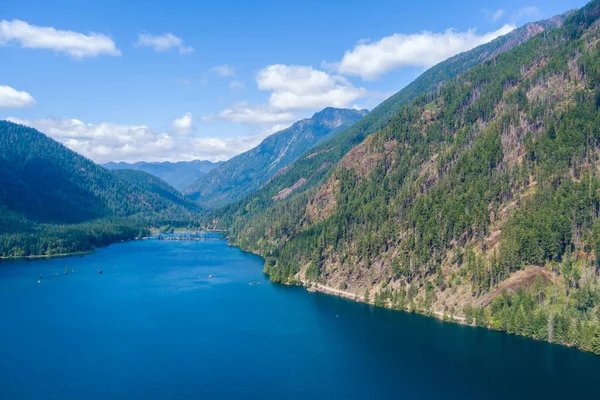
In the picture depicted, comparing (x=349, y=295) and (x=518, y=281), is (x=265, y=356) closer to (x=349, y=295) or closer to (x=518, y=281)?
(x=349, y=295)

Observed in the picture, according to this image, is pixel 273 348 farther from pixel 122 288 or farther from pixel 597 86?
pixel 597 86

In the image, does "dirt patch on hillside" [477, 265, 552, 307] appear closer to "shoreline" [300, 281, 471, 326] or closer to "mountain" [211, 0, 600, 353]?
"mountain" [211, 0, 600, 353]

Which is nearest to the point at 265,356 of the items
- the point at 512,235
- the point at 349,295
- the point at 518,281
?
the point at 349,295

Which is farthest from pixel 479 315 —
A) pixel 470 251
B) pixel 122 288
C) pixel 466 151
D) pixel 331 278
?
pixel 122 288

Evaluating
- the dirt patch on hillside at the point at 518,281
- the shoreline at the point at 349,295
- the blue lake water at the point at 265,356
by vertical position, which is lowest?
the blue lake water at the point at 265,356

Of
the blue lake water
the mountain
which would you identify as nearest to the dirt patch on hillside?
the mountain

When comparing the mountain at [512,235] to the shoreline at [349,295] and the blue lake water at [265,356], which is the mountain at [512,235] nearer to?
the shoreline at [349,295]

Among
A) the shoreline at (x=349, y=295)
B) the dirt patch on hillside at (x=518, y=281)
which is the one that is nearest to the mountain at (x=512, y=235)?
the dirt patch on hillside at (x=518, y=281)

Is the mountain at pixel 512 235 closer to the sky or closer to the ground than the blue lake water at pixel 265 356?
closer to the sky

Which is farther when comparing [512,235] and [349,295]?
[349,295]
